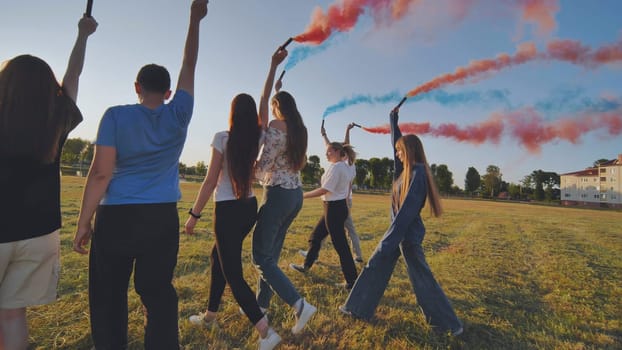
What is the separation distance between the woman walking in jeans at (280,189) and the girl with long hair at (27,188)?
179 cm

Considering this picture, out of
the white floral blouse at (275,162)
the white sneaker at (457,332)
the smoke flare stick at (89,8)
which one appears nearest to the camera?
the smoke flare stick at (89,8)

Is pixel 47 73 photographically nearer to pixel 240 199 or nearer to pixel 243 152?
pixel 243 152

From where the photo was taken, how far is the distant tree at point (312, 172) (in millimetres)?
97438

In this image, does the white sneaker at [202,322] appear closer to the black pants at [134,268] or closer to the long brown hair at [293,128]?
the black pants at [134,268]

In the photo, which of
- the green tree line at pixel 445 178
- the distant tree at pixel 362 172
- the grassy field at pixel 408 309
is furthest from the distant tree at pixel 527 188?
the grassy field at pixel 408 309

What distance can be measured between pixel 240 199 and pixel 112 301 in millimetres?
1331

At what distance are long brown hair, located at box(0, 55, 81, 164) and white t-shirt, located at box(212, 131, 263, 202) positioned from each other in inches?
49.0

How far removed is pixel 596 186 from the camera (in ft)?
289

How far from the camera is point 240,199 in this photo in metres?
3.14

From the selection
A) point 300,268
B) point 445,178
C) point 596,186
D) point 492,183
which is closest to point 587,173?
point 596,186

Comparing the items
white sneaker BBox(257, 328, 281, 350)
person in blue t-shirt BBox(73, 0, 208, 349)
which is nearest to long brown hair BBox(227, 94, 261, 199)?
person in blue t-shirt BBox(73, 0, 208, 349)

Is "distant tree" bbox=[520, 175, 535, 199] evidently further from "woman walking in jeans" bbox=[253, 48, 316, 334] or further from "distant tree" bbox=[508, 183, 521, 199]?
"woman walking in jeans" bbox=[253, 48, 316, 334]

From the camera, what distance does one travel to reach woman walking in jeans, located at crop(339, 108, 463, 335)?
153 inches

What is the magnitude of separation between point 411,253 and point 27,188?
386cm
